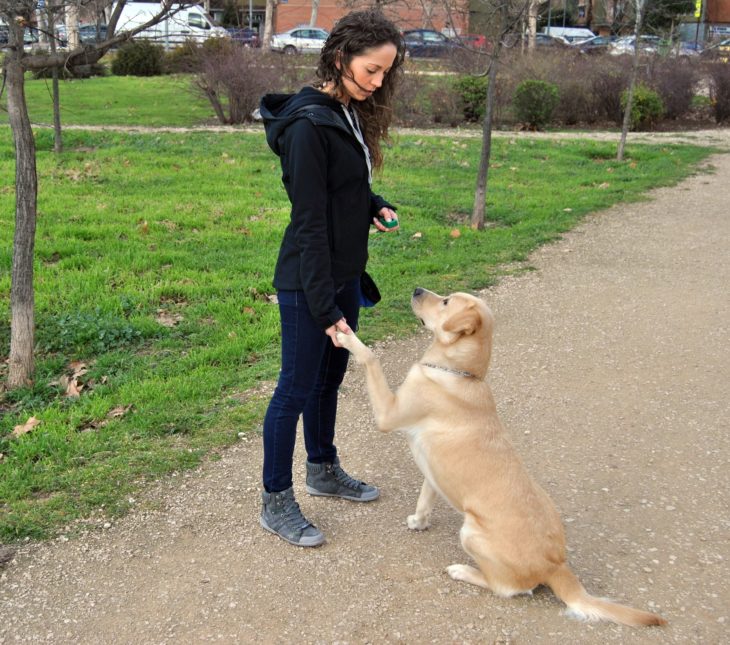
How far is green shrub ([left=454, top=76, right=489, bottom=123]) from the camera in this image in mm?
18688

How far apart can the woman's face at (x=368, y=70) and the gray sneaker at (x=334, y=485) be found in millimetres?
1845

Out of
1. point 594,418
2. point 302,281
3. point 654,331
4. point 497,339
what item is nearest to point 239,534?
point 302,281

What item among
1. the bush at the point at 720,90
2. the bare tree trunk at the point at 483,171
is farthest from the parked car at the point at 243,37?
the bush at the point at 720,90

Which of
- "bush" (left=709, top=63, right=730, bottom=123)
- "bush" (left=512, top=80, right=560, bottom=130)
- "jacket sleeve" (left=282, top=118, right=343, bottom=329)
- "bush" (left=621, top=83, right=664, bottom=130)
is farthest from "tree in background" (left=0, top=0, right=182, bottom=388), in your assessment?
"bush" (left=709, top=63, right=730, bottom=123)

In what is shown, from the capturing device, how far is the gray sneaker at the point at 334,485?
158 inches

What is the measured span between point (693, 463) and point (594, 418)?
2.31ft

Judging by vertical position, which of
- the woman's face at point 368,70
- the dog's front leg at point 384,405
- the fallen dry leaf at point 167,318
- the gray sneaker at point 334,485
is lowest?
the gray sneaker at point 334,485

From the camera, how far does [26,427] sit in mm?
4707

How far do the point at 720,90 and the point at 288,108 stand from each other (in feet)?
69.4

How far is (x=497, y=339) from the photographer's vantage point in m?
6.42

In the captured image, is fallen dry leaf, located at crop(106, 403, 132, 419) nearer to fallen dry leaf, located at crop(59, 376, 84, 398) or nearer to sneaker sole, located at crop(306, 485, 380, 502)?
fallen dry leaf, located at crop(59, 376, 84, 398)

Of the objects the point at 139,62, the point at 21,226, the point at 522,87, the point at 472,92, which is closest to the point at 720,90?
the point at 522,87

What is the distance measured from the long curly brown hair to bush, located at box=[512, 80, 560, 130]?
16040 mm

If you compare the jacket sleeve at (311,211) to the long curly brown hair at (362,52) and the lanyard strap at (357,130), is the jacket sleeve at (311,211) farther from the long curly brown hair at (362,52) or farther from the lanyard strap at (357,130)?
the long curly brown hair at (362,52)
